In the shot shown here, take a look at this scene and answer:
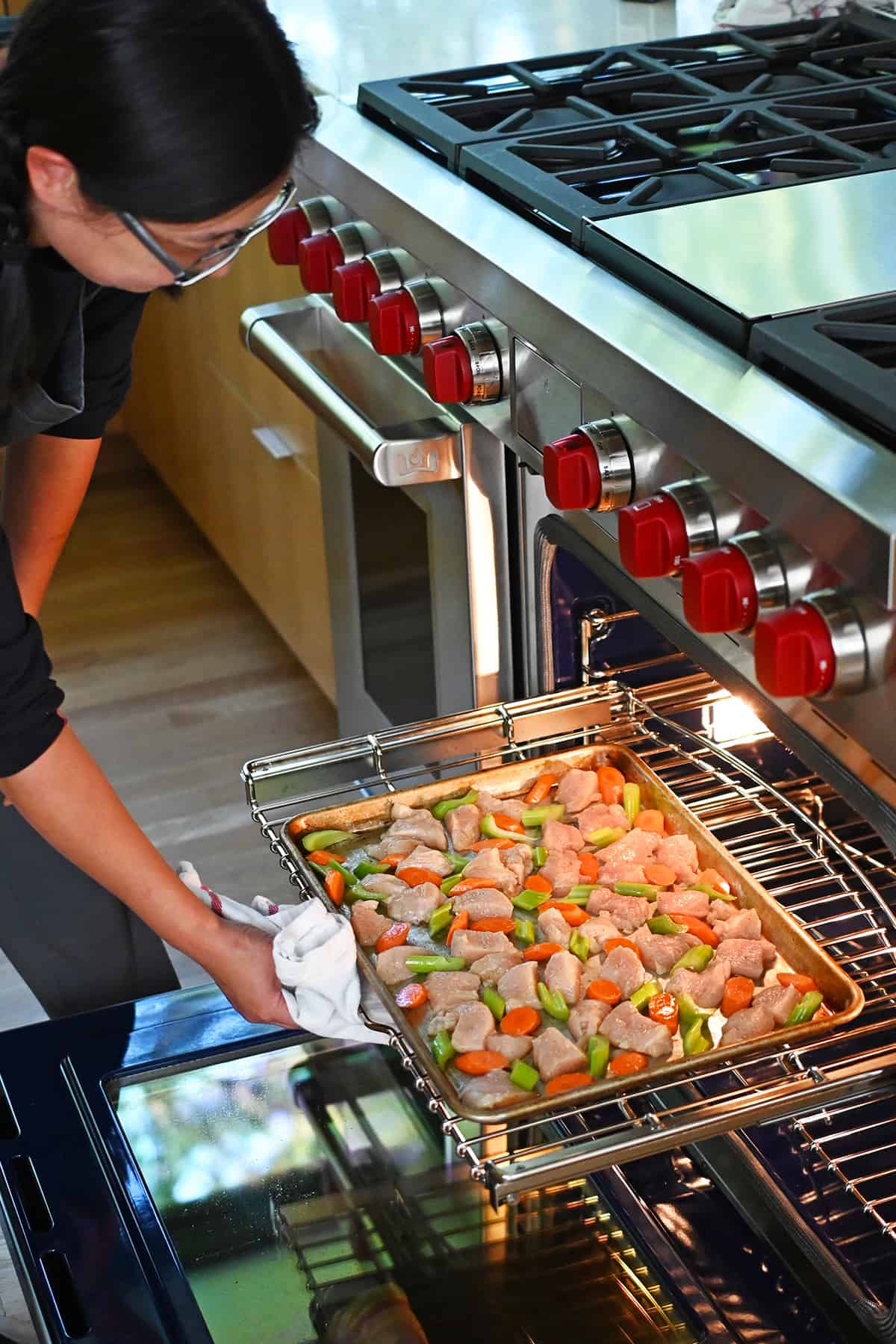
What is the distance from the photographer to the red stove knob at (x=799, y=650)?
76 cm

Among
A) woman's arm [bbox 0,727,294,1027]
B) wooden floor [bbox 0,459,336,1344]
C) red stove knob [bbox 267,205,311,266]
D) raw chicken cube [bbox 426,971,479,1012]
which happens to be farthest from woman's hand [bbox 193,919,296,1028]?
wooden floor [bbox 0,459,336,1344]

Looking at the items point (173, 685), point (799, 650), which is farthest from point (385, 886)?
point (173, 685)

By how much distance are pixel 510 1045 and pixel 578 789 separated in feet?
0.83

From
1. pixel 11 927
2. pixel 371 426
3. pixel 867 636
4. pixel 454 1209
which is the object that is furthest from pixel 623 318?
pixel 11 927

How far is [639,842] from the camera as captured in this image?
1.12 meters

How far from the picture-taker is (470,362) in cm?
116

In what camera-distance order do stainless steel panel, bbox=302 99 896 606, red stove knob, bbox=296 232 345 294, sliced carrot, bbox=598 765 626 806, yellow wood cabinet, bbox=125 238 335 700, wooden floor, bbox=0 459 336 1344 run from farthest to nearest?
wooden floor, bbox=0 459 336 1344
yellow wood cabinet, bbox=125 238 335 700
red stove knob, bbox=296 232 345 294
sliced carrot, bbox=598 765 626 806
stainless steel panel, bbox=302 99 896 606

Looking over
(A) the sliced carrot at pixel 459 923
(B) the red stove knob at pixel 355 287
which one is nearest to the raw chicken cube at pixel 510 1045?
(A) the sliced carrot at pixel 459 923

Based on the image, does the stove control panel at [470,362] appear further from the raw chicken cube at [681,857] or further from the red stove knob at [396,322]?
the raw chicken cube at [681,857]

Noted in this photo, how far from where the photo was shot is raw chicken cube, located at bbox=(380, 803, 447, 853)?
116cm

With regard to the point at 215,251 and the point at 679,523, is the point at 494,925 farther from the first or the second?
the point at 215,251

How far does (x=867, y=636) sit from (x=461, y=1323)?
24.3 inches

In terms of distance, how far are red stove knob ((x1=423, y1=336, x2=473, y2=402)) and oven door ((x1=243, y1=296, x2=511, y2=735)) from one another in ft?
0.45

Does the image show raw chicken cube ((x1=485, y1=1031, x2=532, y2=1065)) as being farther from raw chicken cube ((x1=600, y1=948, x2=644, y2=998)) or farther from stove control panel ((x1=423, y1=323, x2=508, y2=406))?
stove control panel ((x1=423, y1=323, x2=508, y2=406))
